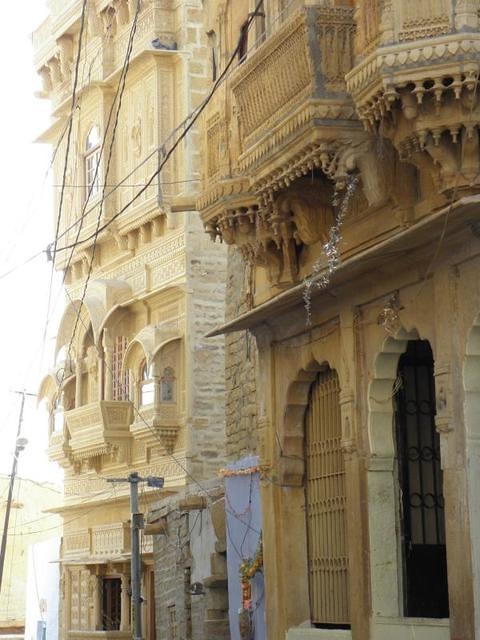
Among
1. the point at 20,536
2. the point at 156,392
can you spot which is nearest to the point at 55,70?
the point at 156,392

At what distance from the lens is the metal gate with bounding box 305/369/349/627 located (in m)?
13.0

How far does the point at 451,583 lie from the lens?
1059cm

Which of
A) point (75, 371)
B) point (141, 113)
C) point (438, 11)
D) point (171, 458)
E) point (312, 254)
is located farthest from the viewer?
point (75, 371)

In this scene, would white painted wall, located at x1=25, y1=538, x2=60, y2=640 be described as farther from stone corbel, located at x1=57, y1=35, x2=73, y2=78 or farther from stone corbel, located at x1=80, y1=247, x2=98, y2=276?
stone corbel, located at x1=57, y1=35, x2=73, y2=78

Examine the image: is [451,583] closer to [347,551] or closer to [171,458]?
[347,551]

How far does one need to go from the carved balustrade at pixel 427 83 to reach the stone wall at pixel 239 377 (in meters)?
6.65

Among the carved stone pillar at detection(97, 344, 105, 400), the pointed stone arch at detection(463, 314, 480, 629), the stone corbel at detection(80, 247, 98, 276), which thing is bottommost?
the pointed stone arch at detection(463, 314, 480, 629)

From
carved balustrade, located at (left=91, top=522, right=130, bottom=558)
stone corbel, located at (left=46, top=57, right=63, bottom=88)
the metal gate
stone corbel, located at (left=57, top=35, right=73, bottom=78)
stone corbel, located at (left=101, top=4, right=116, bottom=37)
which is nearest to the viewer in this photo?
the metal gate

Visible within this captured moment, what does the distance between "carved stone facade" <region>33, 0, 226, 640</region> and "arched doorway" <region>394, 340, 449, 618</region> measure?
10.6 metres

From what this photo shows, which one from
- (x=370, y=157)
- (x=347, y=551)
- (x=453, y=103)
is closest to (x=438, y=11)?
(x=453, y=103)

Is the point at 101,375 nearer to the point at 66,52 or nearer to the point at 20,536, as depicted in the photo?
the point at 66,52

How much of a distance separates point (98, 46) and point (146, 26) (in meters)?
2.07

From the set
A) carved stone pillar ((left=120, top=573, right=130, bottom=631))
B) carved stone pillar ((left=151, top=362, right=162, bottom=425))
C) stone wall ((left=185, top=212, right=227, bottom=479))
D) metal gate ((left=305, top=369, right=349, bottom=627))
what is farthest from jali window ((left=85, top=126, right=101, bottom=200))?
metal gate ((left=305, top=369, right=349, bottom=627))

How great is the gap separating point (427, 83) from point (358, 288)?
8.77 feet
